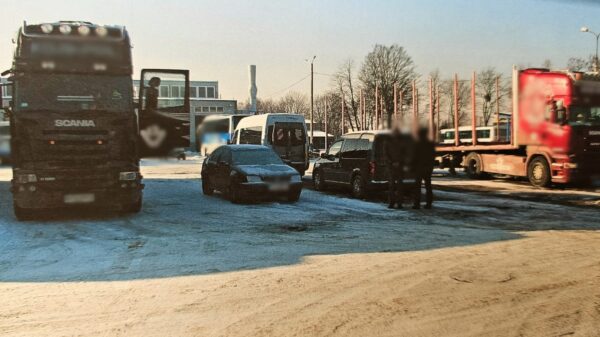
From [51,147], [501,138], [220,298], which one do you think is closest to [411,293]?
[220,298]

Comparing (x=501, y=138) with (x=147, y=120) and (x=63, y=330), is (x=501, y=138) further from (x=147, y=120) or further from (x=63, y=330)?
(x=63, y=330)

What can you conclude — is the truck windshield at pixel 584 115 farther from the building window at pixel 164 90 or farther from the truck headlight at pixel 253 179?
the truck headlight at pixel 253 179

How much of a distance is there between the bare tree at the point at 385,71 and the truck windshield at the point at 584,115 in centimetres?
36

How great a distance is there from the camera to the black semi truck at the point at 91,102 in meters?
1.31

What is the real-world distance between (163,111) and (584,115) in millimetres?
1171

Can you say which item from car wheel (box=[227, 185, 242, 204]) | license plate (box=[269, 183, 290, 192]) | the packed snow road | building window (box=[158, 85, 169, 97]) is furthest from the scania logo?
car wheel (box=[227, 185, 242, 204])

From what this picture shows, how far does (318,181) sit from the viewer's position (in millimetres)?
19719

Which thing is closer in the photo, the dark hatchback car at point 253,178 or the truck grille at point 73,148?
the truck grille at point 73,148

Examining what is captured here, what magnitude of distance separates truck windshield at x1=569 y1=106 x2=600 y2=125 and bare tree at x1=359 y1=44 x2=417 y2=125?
1.19 ft

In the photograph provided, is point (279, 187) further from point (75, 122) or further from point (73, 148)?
point (75, 122)

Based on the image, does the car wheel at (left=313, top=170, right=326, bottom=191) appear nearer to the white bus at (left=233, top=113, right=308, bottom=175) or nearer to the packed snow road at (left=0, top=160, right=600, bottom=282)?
the packed snow road at (left=0, top=160, right=600, bottom=282)

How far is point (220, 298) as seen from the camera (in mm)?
6496

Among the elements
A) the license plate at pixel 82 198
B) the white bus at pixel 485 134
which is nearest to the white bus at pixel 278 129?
the license plate at pixel 82 198

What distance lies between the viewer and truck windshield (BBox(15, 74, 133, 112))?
1.78 metres
